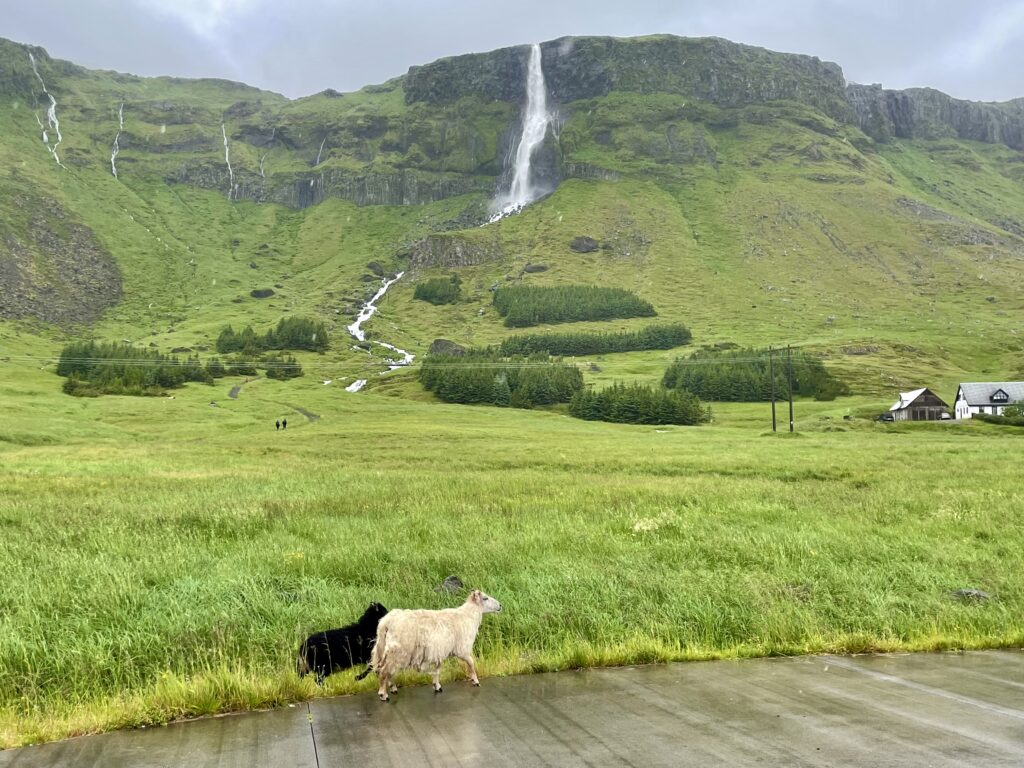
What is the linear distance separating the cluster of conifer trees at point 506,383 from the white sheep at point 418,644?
139 metres

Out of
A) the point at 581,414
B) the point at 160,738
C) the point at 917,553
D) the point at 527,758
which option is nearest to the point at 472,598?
the point at 527,758

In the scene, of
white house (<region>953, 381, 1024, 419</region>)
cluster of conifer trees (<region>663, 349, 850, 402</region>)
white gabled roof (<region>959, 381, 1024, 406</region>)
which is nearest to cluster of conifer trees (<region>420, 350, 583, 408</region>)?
cluster of conifer trees (<region>663, 349, 850, 402</region>)

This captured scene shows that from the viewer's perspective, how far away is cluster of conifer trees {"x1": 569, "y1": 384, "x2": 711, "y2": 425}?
126 meters

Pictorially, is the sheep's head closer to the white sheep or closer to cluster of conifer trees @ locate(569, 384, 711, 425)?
the white sheep

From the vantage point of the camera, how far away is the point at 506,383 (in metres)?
154

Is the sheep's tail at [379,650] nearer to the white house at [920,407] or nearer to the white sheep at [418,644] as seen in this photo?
the white sheep at [418,644]

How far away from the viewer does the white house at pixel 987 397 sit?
12394cm

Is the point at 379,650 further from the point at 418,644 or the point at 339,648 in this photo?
the point at 339,648

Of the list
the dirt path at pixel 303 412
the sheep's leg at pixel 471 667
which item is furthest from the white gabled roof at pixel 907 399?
the sheep's leg at pixel 471 667

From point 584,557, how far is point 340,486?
1784 cm

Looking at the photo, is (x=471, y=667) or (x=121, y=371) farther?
(x=121, y=371)

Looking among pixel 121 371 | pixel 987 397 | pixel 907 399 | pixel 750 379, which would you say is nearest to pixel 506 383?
pixel 750 379

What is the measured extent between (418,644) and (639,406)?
125228 mm

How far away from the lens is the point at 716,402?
155m
